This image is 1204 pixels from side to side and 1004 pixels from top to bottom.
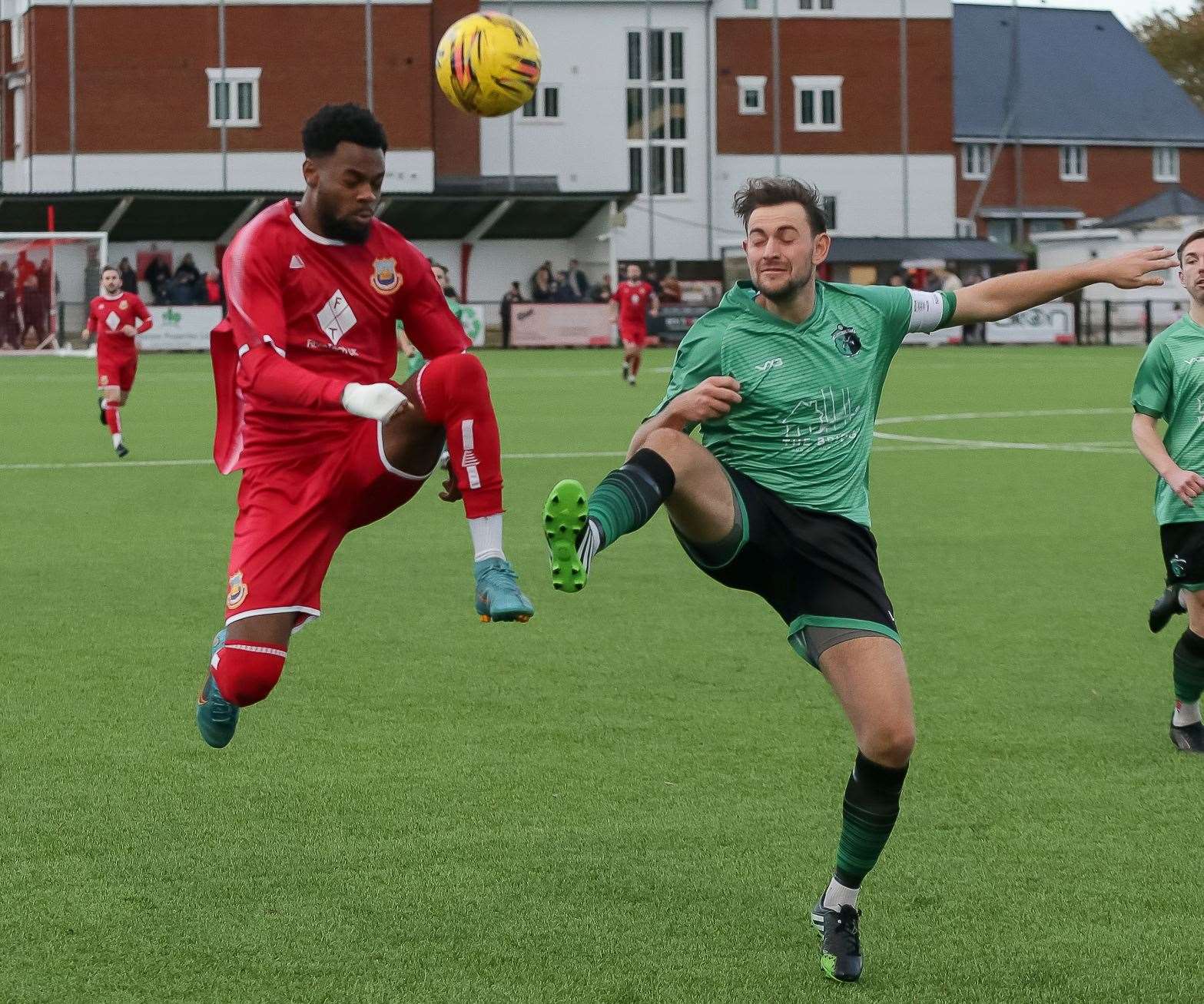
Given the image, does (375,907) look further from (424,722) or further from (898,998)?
(424,722)

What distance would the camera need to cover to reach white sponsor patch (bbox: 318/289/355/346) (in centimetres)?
627

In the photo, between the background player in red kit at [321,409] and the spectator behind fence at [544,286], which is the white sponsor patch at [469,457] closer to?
the background player in red kit at [321,409]

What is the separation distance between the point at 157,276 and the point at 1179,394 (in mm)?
46663

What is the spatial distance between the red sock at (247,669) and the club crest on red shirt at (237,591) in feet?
0.42

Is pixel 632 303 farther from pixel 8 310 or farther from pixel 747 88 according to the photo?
pixel 747 88

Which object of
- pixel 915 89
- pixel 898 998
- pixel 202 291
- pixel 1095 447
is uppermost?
pixel 915 89

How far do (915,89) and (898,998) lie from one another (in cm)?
6650

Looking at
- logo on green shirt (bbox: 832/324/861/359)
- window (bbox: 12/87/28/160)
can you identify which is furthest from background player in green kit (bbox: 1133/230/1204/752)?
window (bbox: 12/87/28/160)

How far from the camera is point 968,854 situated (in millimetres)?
6289

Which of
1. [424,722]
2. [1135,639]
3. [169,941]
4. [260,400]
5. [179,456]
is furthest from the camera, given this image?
[179,456]

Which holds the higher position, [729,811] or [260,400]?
[260,400]

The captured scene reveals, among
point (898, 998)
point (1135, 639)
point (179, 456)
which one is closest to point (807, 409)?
point (898, 998)

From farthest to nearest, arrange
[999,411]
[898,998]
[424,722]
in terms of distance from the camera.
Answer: [999,411] < [424,722] < [898,998]

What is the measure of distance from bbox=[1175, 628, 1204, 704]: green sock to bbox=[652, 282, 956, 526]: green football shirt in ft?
9.39
